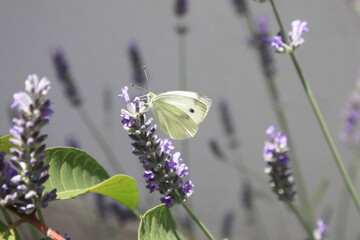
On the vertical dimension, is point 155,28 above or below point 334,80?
above

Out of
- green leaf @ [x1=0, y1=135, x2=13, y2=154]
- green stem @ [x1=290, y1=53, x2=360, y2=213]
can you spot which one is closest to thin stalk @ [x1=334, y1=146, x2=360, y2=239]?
green stem @ [x1=290, y1=53, x2=360, y2=213]

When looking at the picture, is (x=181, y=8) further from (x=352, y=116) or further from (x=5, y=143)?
(x=5, y=143)

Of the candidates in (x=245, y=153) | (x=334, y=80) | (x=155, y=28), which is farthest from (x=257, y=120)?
(x=155, y=28)

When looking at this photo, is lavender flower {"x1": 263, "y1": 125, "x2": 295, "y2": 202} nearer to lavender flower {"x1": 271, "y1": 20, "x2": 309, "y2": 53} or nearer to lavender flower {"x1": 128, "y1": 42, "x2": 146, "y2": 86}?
lavender flower {"x1": 271, "y1": 20, "x2": 309, "y2": 53}

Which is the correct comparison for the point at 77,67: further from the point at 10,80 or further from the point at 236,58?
the point at 236,58

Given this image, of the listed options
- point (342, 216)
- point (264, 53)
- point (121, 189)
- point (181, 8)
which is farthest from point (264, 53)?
point (342, 216)

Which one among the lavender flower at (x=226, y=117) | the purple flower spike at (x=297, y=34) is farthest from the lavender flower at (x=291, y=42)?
the lavender flower at (x=226, y=117)

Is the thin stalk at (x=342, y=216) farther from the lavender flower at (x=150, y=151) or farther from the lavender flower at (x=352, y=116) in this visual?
the lavender flower at (x=150, y=151)
